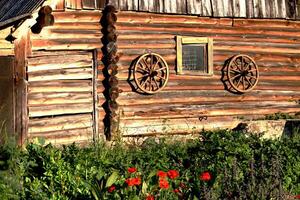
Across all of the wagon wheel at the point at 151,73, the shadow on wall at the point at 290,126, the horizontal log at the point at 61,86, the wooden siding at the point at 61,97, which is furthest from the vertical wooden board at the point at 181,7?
the shadow on wall at the point at 290,126

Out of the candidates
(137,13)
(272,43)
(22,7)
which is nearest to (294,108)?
(272,43)

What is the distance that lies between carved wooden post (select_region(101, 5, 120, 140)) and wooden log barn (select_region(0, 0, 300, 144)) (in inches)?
0.9

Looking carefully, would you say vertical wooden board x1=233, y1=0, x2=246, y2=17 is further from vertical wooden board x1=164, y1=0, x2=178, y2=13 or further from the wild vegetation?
the wild vegetation

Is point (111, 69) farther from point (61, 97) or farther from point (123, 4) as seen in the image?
point (123, 4)

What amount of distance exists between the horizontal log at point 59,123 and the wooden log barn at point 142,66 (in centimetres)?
2

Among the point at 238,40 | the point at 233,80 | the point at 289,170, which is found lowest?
the point at 289,170

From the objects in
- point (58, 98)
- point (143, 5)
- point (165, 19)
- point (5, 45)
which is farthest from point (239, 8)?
point (5, 45)

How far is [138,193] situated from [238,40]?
948 centimetres

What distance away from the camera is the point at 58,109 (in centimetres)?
1333

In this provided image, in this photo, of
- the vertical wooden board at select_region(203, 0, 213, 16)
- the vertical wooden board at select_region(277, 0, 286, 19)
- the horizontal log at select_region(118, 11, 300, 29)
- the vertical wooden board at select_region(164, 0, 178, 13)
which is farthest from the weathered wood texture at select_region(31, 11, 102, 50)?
the vertical wooden board at select_region(277, 0, 286, 19)

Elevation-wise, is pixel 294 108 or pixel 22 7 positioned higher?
pixel 22 7

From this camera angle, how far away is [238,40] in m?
15.8

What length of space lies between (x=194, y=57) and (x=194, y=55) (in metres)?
0.05

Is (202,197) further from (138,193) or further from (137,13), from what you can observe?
(137,13)
